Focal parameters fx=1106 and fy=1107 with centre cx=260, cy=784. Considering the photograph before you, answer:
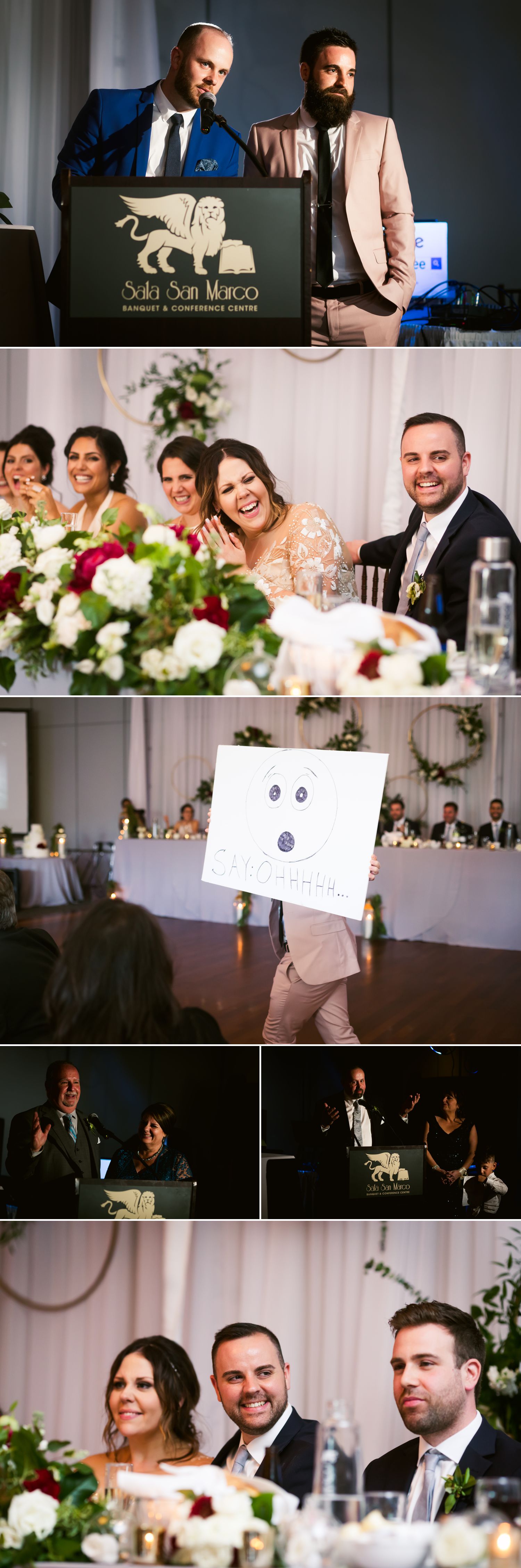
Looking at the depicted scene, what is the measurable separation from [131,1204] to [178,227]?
8.54 ft

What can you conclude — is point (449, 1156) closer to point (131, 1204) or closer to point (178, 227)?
point (131, 1204)

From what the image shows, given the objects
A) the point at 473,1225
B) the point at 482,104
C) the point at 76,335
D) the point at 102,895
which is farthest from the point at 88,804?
the point at 482,104

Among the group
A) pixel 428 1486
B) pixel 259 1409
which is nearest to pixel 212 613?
pixel 259 1409

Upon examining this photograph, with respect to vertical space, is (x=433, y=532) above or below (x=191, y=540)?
above

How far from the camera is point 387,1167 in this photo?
9.73 ft

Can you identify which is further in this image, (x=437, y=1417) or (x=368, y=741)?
(x=437, y=1417)

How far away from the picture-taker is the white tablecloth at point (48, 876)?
2.87 metres

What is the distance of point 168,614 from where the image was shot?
2.27m

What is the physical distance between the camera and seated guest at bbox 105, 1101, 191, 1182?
2.99m

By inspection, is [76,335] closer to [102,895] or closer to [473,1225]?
[102,895]

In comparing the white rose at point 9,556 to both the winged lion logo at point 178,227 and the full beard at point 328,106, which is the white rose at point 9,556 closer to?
the winged lion logo at point 178,227

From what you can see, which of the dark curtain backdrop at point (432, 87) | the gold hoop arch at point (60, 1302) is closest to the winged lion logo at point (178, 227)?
the gold hoop arch at point (60, 1302)

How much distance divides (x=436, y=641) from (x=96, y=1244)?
201 cm

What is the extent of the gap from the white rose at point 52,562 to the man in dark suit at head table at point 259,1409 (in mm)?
2165
